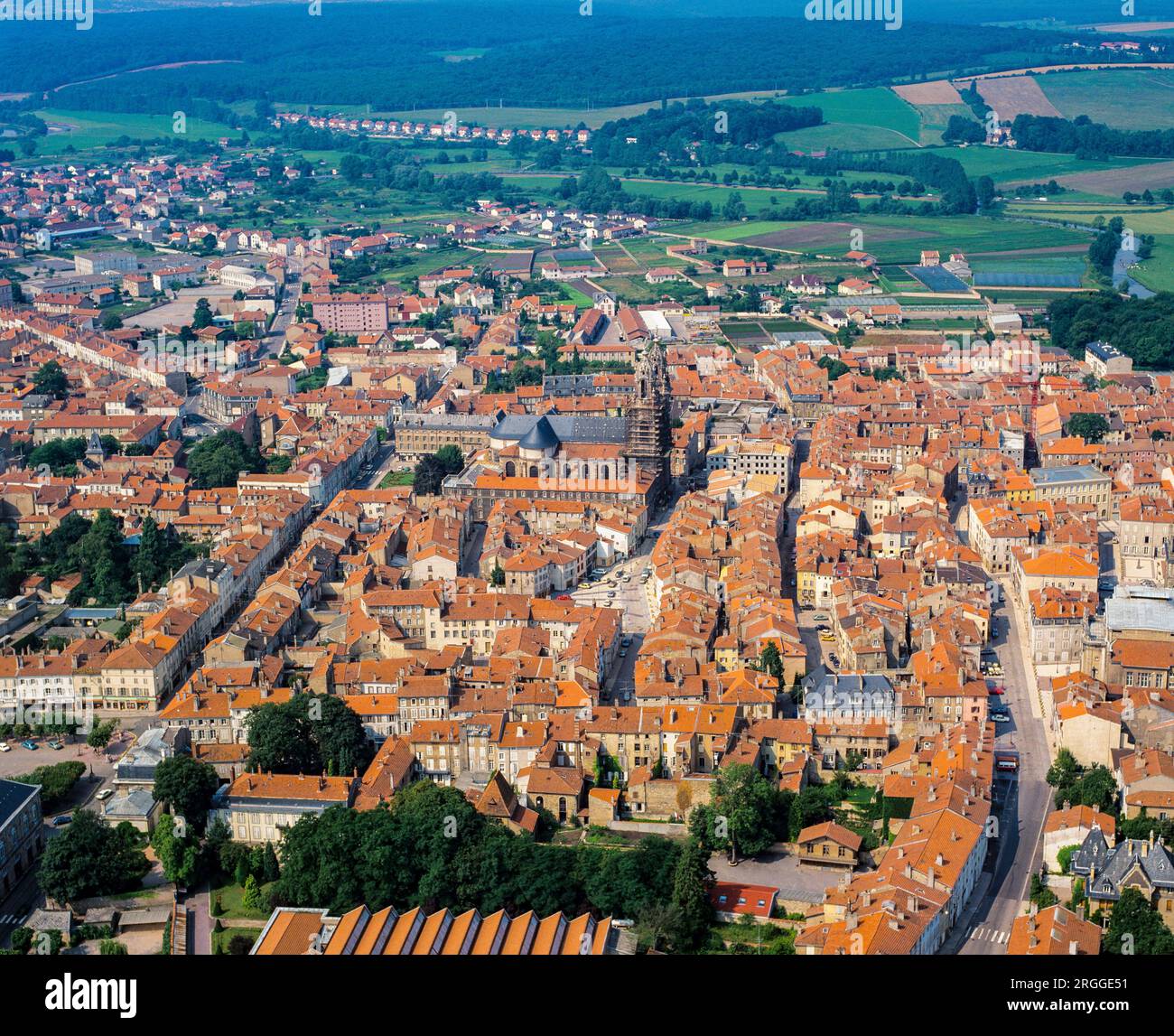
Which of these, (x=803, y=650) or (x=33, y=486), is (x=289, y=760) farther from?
(x=33, y=486)

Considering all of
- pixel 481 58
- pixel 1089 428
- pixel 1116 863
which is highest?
pixel 481 58

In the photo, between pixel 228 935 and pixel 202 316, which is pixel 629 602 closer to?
pixel 228 935

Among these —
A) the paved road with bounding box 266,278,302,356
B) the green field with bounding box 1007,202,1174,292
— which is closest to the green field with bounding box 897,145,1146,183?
the green field with bounding box 1007,202,1174,292

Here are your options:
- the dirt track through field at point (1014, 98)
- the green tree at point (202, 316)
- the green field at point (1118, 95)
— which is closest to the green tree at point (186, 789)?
the green tree at point (202, 316)

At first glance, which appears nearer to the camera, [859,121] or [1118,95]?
[859,121]

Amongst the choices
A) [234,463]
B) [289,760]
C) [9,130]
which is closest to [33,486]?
[234,463]

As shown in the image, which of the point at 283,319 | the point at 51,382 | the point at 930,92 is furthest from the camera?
the point at 930,92

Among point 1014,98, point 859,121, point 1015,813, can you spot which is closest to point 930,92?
point 1014,98

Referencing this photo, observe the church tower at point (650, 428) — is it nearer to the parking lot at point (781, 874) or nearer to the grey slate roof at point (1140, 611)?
the grey slate roof at point (1140, 611)
